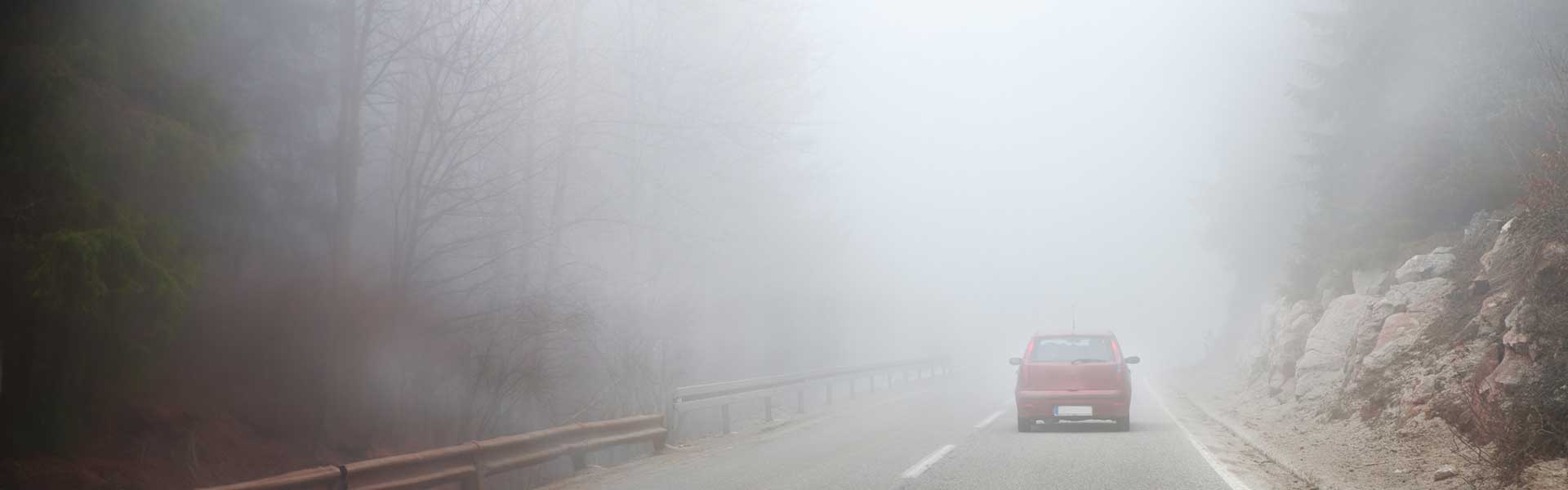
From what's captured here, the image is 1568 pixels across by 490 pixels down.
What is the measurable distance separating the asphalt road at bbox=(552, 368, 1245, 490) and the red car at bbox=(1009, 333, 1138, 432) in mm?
319

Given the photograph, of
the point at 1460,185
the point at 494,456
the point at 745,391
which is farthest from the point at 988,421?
the point at 494,456

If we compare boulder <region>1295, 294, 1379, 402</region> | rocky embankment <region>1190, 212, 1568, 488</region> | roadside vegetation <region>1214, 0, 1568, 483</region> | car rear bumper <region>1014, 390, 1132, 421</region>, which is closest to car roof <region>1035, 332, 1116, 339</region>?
car rear bumper <region>1014, 390, 1132, 421</region>

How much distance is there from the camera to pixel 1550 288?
992cm

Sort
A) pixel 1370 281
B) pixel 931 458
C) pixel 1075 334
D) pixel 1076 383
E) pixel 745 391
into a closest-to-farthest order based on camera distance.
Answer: pixel 931 458
pixel 1076 383
pixel 1075 334
pixel 1370 281
pixel 745 391

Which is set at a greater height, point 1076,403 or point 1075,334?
point 1075,334

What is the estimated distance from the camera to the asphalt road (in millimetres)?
10211

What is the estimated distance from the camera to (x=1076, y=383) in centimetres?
1552

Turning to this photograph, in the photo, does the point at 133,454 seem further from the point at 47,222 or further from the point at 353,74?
the point at 353,74

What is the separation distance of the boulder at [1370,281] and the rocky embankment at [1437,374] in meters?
0.03

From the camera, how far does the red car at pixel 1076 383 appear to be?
15.4 m

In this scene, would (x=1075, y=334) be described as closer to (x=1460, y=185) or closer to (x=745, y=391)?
(x=745, y=391)

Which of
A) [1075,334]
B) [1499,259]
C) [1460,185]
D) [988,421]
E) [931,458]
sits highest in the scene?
[1460,185]

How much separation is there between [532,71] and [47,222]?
32.2 ft

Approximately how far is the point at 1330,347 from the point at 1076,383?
535cm
